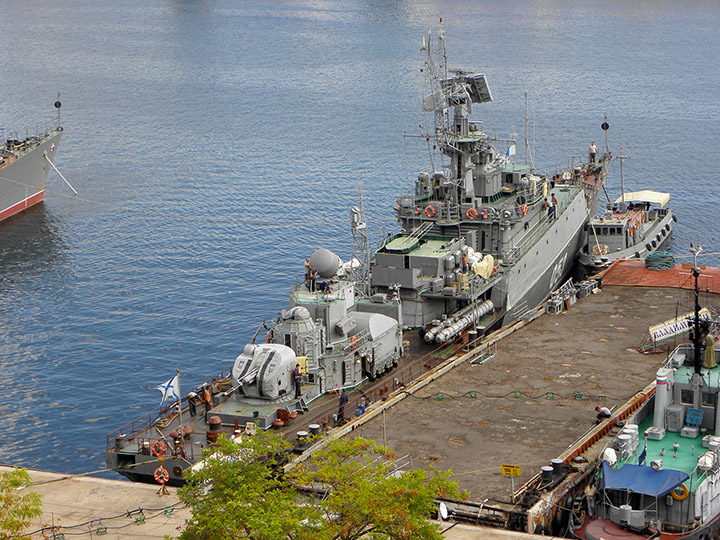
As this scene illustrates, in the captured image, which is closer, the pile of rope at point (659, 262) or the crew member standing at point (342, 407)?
the crew member standing at point (342, 407)

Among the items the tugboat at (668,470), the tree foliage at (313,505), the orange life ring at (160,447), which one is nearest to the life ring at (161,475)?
the orange life ring at (160,447)

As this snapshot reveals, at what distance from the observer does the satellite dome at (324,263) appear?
4866 centimetres

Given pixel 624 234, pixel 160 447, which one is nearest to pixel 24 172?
pixel 624 234

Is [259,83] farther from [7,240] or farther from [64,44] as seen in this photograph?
[7,240]

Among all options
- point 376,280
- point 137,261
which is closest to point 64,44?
point 137,261

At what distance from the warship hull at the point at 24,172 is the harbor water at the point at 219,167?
215 centimetres

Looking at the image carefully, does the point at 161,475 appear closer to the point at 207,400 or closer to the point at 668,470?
the point at 207,400

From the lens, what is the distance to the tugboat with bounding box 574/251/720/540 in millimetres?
33562

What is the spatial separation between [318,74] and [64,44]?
6204 centimetres

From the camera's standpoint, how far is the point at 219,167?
11206cm

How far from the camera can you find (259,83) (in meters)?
159

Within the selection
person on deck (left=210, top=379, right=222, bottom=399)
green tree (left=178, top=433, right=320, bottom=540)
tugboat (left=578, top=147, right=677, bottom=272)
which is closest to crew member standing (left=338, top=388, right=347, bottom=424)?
person on deck (left=210, top=379, right=222, bottom=399)

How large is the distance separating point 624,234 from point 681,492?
46.4 meters

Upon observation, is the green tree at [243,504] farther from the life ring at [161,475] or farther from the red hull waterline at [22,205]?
the red hull waterline at [22,205]
